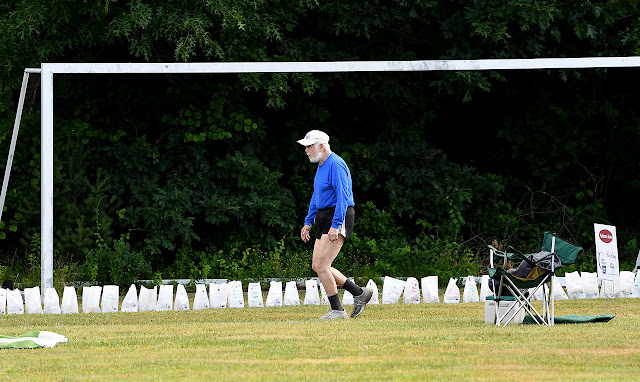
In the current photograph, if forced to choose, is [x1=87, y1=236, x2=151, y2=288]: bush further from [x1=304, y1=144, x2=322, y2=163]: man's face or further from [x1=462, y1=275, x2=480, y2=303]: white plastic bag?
[x1=304, y1=144, x2=322, y2=163]: man's face

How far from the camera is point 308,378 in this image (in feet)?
18.1

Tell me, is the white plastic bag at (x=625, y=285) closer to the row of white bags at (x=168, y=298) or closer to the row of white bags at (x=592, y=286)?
the row of white bags at (x=592, y=286)

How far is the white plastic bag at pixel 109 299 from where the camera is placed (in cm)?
1043

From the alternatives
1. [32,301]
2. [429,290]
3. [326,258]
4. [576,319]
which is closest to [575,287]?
[429,290]

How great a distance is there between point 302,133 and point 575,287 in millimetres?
6513

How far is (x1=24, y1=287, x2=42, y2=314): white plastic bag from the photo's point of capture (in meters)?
10.3

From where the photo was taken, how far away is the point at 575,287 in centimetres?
1188

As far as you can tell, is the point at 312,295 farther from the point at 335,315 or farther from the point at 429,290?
the point at 335,315

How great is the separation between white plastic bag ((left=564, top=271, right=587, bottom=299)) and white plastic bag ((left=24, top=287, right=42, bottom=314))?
6.00 m

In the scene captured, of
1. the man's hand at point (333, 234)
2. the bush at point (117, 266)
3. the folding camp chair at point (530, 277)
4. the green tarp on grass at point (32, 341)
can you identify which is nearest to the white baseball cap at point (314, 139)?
the man's hand at point (333, 234)

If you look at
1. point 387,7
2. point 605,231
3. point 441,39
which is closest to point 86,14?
point 387,7

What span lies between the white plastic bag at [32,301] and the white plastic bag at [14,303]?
0.07 metres

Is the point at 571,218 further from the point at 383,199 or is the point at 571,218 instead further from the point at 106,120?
the point at 106,120

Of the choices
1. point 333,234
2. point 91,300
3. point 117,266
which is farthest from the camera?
point 117,266
